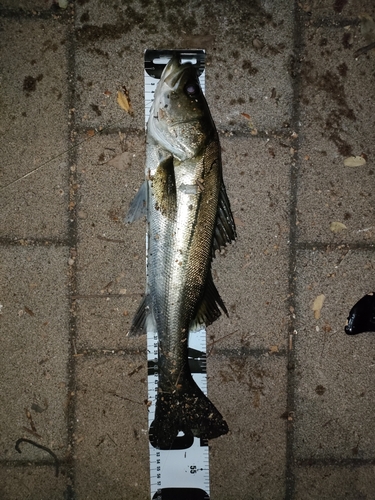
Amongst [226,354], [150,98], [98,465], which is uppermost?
[150,98]

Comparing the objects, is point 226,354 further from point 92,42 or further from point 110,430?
point 92,42

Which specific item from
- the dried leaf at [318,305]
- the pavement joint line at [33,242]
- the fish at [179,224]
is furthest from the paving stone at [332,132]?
the pavement joint line at [33,242]

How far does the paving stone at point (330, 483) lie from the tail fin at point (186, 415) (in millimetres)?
860

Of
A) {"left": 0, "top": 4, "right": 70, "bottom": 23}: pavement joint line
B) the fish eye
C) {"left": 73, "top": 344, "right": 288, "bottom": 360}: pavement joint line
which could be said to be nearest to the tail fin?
{"left": 73, "top": 344, "right": 288, "bottom": 360}: pavement joint line

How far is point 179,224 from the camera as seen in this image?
2.73m

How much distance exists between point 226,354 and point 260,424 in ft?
1.98

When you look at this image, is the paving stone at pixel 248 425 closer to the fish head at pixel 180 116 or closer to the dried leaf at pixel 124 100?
the fish head at pixel 180 116

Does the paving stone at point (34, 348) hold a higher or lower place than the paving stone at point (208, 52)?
lower

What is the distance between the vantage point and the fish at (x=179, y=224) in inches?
107

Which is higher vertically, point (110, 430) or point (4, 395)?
point (4, 395)

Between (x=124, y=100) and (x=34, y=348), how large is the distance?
1.97 m

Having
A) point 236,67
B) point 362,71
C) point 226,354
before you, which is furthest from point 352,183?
point 226,354

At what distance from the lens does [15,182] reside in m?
3.15

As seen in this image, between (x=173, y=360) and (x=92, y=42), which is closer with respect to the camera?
(x=173, y=360)
